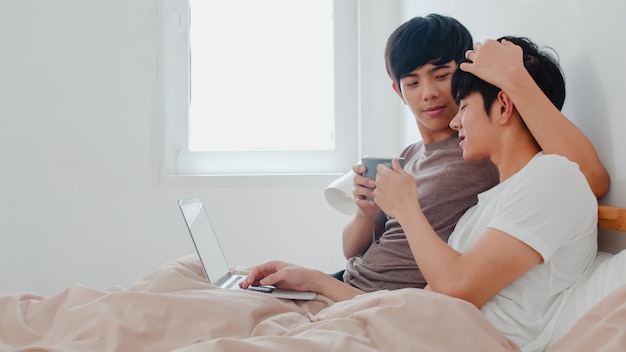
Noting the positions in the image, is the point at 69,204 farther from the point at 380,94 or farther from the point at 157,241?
the point at 380,94

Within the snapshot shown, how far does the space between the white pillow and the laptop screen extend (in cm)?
69

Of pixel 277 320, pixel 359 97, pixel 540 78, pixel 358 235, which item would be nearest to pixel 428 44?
pixel 540 78

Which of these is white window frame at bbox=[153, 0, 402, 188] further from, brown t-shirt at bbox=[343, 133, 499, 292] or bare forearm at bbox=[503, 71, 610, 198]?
bare forearm at bbox=[503, 71, 610, 198]

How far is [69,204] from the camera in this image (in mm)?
2365

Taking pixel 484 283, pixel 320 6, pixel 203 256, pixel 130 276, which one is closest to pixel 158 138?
pixel 130 276

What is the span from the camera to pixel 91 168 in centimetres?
238

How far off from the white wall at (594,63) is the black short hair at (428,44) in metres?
0.15

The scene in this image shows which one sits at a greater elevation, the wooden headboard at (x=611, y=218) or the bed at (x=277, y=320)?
the wooden headboard at (x=611, y=218)

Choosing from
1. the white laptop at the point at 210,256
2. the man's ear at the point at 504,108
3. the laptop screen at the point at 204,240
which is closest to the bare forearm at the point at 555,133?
the man's ear at the point at 504,108

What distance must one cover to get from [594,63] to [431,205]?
0.42 meters

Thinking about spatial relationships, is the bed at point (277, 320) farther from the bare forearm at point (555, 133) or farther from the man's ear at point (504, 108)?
the man's ear at point (504, 108)

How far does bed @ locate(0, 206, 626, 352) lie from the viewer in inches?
31.1

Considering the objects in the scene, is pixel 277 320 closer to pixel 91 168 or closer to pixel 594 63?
pixel 594 63

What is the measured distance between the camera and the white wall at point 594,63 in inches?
41.3
